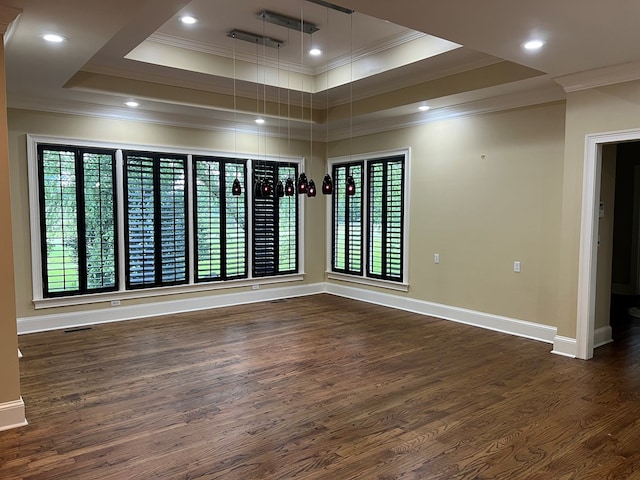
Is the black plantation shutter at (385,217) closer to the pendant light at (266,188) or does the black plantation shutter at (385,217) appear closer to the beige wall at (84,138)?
the beige wall at (84,138)

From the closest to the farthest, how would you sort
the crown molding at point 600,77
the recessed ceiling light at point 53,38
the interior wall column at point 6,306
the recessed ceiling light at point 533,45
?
1. the interior wall column at point 6,306
2. the recessed ceiling light at point 53,38
3. the recessed ceiling light at point 533,45
4. the crown molding at point 600,77

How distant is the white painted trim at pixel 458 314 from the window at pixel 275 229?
107cm

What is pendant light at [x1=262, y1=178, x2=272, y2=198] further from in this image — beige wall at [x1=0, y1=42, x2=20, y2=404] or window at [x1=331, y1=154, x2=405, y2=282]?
beige wall at [x1=0, y1=42, x2=20, y2=404]

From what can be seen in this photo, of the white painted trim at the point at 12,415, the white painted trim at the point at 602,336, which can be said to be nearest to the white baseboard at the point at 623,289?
the white painted trim at the point at 602,336

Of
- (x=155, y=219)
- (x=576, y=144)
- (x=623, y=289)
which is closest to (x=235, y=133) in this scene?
(x=155, y=219)

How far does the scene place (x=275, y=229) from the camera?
24.9ft

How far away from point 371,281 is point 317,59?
3420mm

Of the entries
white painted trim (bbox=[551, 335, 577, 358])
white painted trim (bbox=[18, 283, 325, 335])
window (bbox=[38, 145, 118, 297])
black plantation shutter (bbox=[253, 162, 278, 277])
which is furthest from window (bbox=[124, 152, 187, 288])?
white painted trim (bbox=[551, 335, 577, 358])

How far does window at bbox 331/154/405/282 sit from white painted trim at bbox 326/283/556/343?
30cm

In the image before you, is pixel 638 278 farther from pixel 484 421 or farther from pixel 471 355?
pixel 484 421

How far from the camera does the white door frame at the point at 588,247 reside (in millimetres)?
4504

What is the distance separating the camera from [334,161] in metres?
7.95

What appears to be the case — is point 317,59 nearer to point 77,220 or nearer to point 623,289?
point 77,220

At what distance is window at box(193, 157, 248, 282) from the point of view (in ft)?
22.2
